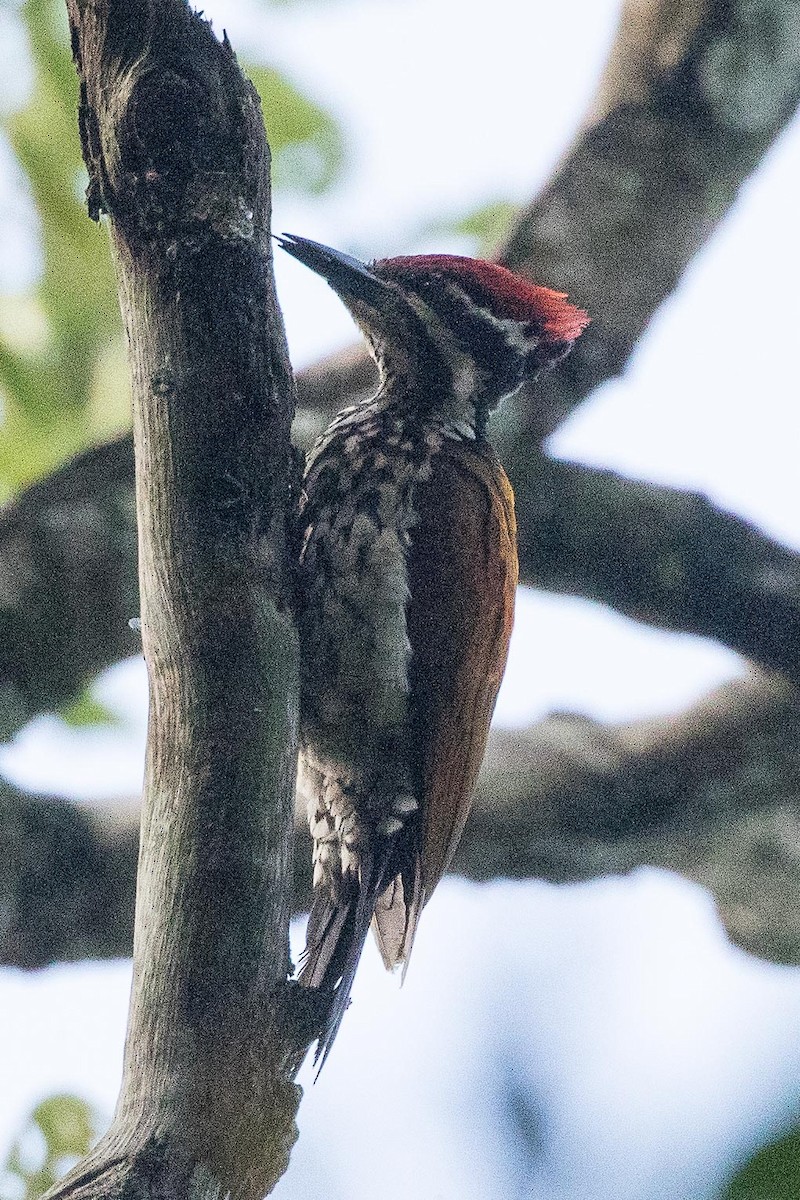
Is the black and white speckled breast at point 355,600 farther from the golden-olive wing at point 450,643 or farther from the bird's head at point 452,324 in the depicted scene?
the bird's head at point 452,324

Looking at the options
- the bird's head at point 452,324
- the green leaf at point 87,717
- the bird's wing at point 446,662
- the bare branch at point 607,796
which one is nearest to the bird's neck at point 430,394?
the bird's head at point 452,324

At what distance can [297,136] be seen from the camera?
498 centimetres

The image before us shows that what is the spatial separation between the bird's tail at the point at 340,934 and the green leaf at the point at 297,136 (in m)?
2.65

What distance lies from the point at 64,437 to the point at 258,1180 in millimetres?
3398

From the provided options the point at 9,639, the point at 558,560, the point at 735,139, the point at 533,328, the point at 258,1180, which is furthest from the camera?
the point at 735,139

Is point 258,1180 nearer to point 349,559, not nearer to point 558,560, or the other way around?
point 349,559

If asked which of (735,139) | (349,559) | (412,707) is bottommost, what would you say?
(412,707)

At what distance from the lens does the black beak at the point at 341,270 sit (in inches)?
131

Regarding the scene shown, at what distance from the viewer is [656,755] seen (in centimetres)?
489

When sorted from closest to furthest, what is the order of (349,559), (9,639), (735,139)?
(349,559), (9,639), (735,139)

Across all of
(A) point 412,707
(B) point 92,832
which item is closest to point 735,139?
(A) point 412,707

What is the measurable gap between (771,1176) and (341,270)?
2764 millimetres

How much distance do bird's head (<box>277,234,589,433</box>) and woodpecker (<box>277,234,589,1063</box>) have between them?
0.07 m

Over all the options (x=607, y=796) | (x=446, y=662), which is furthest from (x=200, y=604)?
(x=607, y=796)
